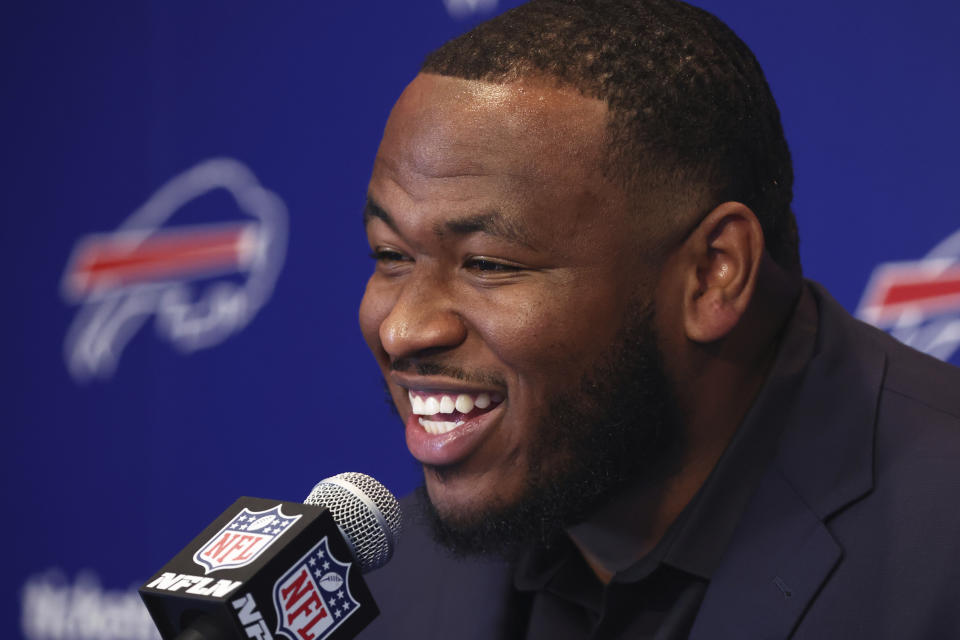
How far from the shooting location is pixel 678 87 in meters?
1.17

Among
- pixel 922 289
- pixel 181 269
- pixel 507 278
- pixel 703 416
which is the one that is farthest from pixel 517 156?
pixel 181 269

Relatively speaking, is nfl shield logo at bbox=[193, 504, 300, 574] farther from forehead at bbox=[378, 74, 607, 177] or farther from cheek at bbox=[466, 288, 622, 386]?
forehead at bbox=[378, 74, 607, 177]

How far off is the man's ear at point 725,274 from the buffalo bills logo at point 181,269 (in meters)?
1.25

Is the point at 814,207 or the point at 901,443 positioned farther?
the point at 814,207

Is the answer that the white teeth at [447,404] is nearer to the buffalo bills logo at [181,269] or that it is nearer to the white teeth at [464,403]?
the white teeth at [464,403]

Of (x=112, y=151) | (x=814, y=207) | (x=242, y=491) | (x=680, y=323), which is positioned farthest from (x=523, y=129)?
(x=112, y=151)

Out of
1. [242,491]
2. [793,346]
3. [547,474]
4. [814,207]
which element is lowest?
[242,491]

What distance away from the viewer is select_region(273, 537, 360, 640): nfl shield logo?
32.7 inches

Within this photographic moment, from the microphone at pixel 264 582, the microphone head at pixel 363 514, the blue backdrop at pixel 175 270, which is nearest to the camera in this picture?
the microphone at pixel 264 582

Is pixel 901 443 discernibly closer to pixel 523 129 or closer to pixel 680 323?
pixel 680 323

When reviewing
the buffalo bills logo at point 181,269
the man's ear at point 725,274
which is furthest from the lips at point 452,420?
the buffalo bills logo at point 181,269

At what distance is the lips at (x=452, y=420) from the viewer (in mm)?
1165

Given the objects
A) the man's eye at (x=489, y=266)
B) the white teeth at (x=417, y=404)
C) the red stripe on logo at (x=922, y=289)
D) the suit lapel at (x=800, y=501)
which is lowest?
the suit lapel at (x=800, y=501)

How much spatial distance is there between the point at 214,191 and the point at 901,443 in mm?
1626
